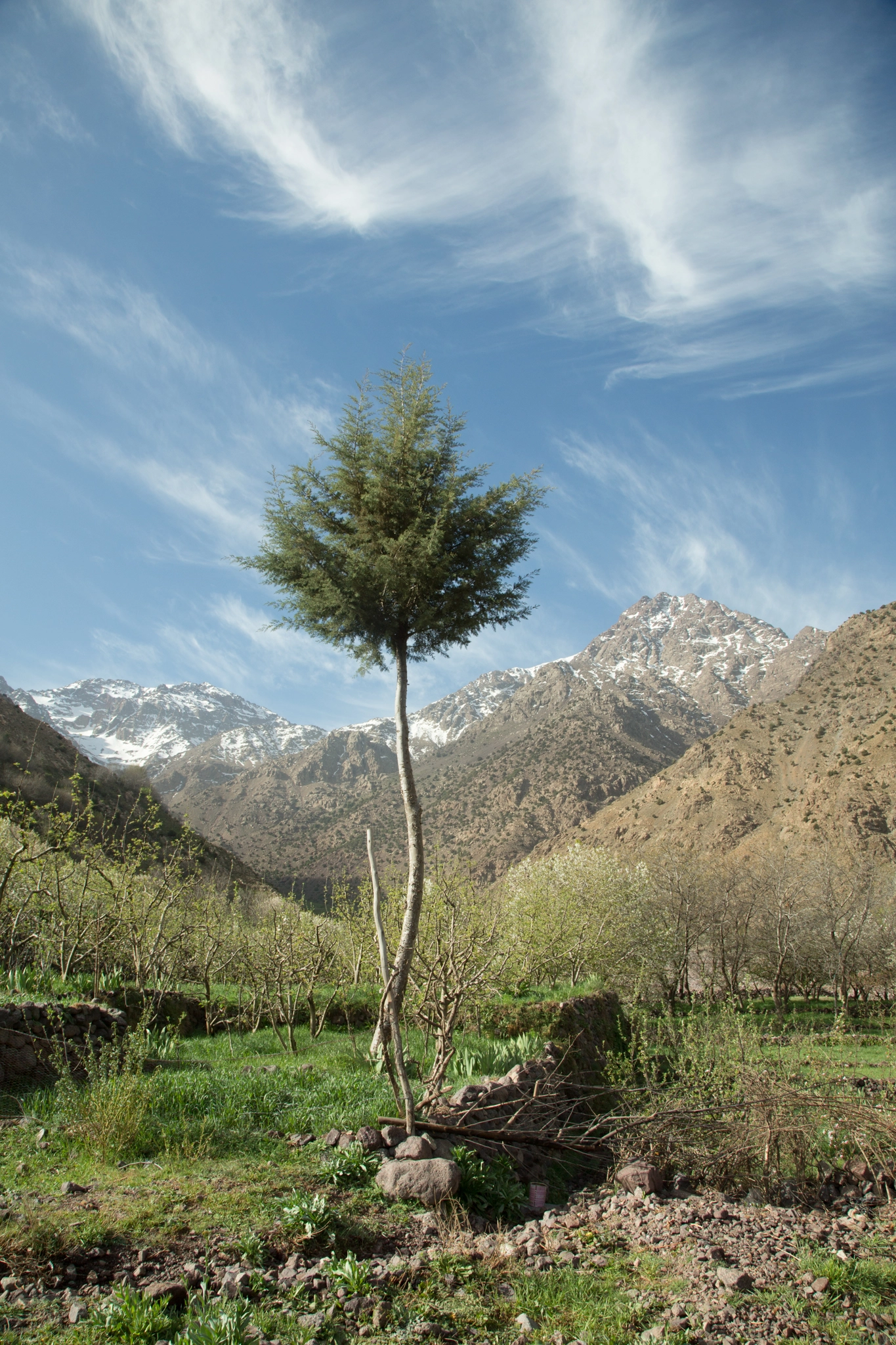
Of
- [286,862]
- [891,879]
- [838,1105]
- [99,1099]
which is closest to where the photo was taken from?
[99,1099]

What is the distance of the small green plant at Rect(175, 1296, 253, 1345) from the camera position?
9.70 feet

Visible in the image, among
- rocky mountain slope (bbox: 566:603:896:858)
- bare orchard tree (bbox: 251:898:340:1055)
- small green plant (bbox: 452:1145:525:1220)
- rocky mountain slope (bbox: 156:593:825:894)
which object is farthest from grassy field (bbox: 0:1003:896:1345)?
rocky mountain slope (bbox: 156:593:825:894)

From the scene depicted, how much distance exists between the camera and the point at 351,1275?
11.9 feet

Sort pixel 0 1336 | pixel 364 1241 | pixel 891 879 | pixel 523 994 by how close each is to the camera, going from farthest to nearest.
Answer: pixel 891 879, pixel 523 994, pixel 364 1241, pixel 0 1336

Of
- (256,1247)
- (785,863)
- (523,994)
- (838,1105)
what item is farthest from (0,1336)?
(785,863)

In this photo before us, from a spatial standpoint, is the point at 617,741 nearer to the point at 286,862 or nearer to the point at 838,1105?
the point at 286,862

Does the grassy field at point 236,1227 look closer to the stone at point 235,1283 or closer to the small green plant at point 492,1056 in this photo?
the stone at point 235,1283

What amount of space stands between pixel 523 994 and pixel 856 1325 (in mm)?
13974

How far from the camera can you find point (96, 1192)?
4.33 m

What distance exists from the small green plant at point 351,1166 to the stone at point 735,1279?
2530 millimetres

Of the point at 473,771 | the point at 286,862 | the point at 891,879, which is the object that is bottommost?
the point at 286,862

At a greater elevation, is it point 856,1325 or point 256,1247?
point 256,1247

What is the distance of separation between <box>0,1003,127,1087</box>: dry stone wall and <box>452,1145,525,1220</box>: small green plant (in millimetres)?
3853

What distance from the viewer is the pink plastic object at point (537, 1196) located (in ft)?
18.0
